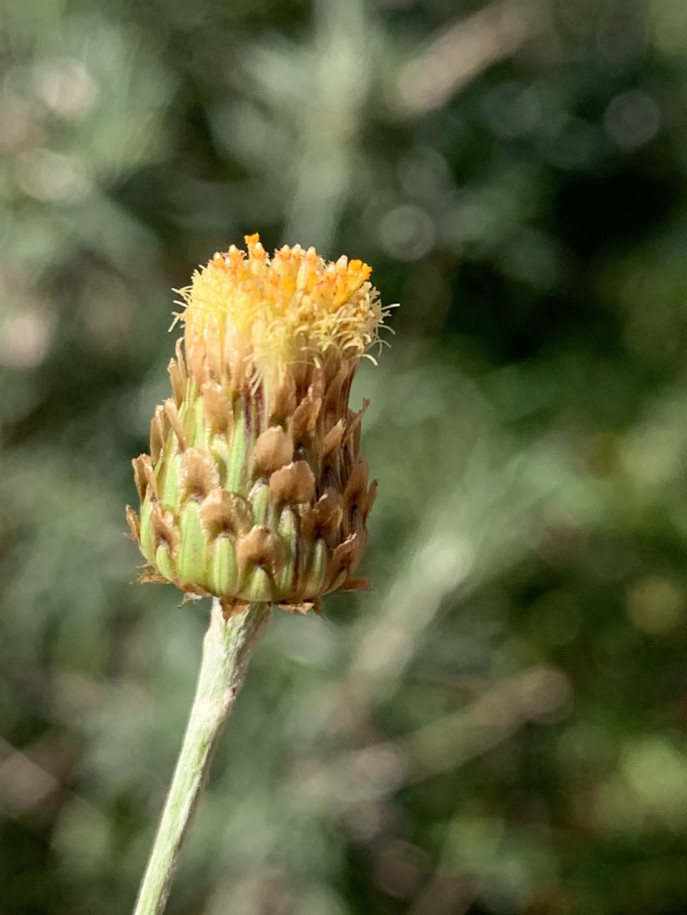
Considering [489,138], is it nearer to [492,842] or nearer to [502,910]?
[492,842]

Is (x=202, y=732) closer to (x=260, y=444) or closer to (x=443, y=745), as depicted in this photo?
(x=260, y=444)

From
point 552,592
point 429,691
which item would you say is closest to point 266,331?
point 429,691

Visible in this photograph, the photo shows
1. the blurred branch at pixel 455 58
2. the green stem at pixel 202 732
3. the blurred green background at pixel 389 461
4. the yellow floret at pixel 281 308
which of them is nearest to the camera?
the green stem at pixel 202 732

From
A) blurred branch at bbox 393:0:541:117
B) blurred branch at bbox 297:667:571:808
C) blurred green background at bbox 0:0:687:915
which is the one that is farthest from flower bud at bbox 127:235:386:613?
blurred branch at bbox 393:0:541:117

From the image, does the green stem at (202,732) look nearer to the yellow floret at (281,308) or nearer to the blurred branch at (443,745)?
the yellow floret at (281,308)

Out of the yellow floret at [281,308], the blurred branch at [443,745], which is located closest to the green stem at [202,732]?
the yellow floret at [281,308]

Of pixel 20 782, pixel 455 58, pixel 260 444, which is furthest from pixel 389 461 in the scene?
pixel 260 444
